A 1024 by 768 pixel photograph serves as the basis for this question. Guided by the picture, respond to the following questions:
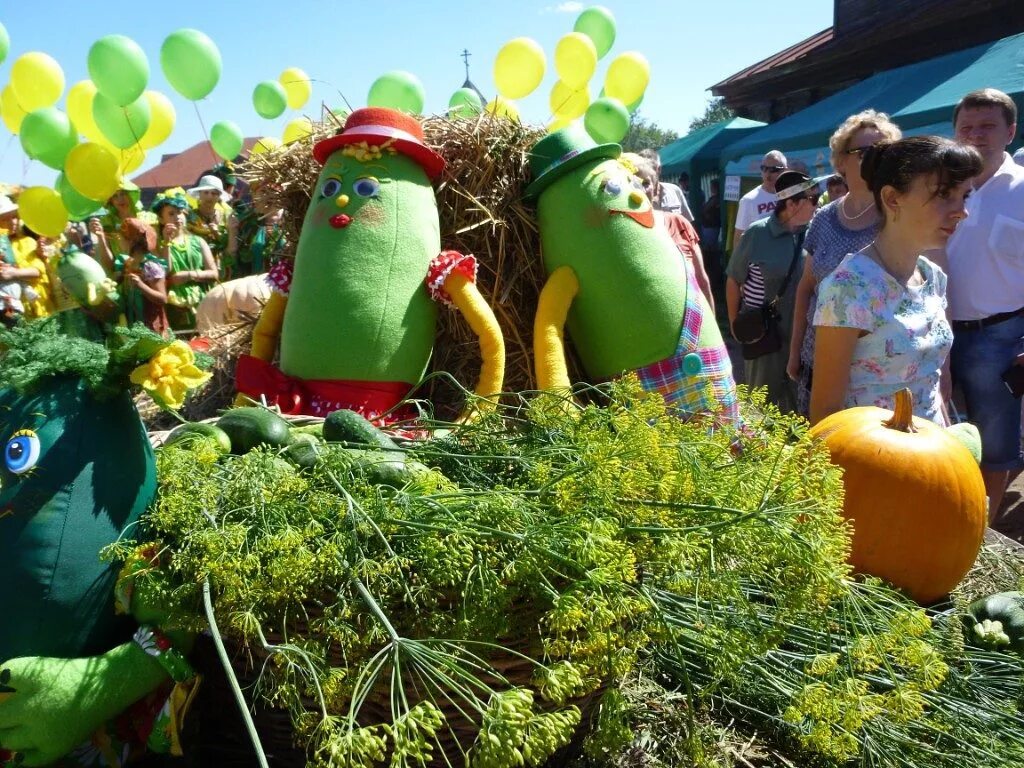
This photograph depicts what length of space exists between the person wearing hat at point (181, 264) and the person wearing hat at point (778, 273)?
381 cm

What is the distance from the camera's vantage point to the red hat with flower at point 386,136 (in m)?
2.39

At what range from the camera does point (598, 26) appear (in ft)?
10.8

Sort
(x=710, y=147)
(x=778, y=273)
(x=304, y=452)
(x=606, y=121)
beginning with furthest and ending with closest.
Result: 1. (x=710, y=147)
2. (x=778, y=273)
3. (x=606, y=121)
4. (x=304, y=452)

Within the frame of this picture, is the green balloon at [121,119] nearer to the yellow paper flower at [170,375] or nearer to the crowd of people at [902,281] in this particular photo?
the crowd of people at [902,281]

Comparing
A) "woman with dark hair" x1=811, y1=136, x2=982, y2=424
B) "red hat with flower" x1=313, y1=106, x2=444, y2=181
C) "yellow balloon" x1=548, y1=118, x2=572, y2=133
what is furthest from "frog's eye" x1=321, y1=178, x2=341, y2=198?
"woman with dark hair" x1=811, y1=136, x2=982, y2=424

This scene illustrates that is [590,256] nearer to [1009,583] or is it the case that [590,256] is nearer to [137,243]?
[1009,583]

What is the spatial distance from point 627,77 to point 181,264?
142 inches

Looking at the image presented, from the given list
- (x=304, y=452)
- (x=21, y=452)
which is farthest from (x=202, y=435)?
(x=21, y=452)

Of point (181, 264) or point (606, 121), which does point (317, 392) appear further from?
point (181, 264)

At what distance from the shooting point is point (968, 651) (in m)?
1.46

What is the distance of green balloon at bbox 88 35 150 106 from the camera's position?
4.04 m

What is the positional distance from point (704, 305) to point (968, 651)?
1286mm

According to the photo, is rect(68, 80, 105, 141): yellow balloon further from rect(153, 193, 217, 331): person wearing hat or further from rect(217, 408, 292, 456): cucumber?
rect(217, 408, 292, 456): cucumber

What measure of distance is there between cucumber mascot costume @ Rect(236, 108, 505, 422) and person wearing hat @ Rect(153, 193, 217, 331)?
11.2 ft
